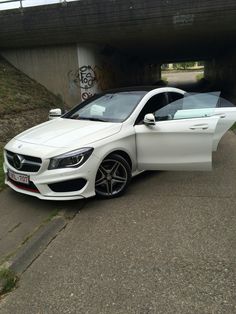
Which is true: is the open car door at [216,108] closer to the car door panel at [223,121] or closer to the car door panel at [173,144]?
the car door panel at [223,121]

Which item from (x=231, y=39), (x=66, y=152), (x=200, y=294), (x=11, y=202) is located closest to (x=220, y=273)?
(x=200, y=294)

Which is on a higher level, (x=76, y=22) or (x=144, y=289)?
(x=76, y=22)

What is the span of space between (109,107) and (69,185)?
1.80 meters

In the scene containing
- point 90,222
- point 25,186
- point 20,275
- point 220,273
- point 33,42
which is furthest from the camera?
point 33,42

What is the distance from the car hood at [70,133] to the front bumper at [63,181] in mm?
305

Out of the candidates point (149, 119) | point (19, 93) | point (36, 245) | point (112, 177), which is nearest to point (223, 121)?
point (149, 119)

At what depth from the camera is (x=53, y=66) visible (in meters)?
14.5

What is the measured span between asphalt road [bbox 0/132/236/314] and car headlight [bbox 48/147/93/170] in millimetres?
670

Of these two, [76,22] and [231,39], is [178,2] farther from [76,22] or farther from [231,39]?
[231,39]

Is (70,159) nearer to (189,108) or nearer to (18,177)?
(18,177)

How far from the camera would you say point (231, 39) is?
1739 centimetres

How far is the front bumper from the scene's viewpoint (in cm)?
430

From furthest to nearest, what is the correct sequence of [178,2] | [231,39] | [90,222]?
1. [231,39]
2. [178,2]
3. [90,222]

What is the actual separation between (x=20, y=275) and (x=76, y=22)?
1159 centimetres
